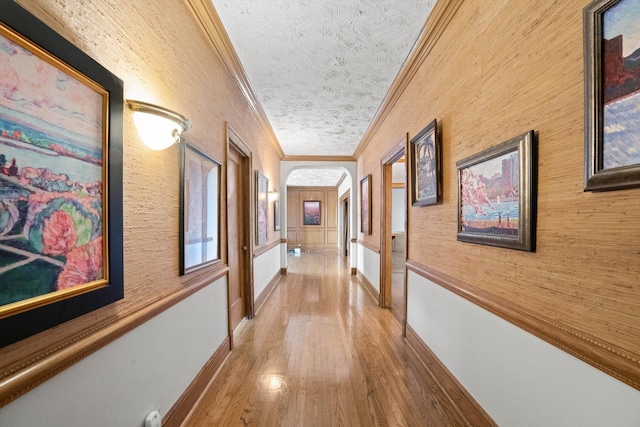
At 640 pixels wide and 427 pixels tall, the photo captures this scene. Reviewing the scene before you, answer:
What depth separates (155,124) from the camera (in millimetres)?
1248

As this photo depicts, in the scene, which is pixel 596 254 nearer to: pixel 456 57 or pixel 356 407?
pixel 456 57

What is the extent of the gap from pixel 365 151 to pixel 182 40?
382 cm

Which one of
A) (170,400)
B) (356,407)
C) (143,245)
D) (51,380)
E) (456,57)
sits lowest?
(356,407)

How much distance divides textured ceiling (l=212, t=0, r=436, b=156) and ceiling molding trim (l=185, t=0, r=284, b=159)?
0.05 meters

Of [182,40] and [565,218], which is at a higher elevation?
[182,40]

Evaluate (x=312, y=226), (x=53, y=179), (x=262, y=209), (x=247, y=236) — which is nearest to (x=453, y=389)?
(x=53, y=179)

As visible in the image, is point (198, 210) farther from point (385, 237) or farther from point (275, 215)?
point (275, 215)

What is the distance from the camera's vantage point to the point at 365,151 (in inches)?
199

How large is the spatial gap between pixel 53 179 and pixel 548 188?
187 centimetres

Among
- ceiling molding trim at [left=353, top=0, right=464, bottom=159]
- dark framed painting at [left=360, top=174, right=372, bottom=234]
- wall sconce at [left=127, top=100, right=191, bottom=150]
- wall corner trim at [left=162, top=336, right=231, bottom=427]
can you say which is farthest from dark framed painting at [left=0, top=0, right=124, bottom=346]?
dark framed painting at [left=360, top=174, right=372, bottom=234]

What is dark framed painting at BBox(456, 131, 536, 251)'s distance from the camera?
118 centimetres

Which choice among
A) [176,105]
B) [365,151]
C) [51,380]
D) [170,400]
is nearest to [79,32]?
[176,105]

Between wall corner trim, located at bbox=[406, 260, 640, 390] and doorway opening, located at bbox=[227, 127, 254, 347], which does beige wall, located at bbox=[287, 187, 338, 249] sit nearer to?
doorway opening, located at bbox=[227, 127, 254, 347]

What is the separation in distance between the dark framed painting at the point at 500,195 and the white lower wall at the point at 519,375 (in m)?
0.44
